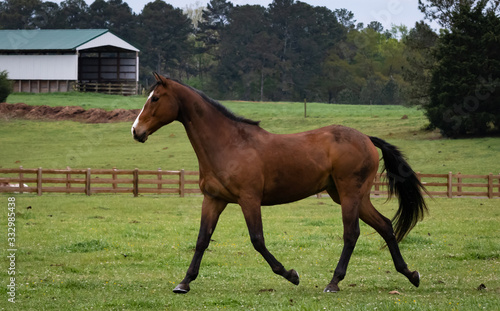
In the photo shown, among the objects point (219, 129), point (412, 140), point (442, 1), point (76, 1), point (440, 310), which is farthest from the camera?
point (76, 1)

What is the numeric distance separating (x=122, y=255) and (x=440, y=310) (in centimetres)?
597

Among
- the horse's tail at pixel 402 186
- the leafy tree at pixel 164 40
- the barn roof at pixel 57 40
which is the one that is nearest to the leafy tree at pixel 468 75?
the horse's tail at pixel 402 186

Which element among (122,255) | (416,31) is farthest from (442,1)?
(122,255)

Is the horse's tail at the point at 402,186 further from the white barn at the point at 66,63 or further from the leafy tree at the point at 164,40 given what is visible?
the leafy tree at the point at 164,40

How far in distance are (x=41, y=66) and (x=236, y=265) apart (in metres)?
57.4

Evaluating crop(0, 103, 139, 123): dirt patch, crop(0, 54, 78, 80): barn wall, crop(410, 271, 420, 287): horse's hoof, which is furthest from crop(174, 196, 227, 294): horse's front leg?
crop(0, 54, 78, 80): barn wall

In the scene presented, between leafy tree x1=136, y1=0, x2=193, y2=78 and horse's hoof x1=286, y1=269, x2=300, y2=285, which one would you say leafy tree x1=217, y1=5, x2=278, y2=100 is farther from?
horse's hoof x1=286, y1=269, x2=300, y2=285

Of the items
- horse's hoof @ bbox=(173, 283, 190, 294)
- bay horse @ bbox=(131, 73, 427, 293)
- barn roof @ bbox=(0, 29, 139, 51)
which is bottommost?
horse's hoof @ bbox=(173, 283, 190, 294)

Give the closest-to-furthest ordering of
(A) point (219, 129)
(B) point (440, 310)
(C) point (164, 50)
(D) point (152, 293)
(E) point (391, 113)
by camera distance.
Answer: (B) point (440, 310)
(D) point (152, 293)
(A) point (219, 129)
(E) point (391, 113)
(C) point (164, 50)

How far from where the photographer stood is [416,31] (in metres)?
48.6

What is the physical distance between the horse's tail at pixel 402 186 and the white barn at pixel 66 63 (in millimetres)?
56949

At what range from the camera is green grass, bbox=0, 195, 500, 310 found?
7.07 meters

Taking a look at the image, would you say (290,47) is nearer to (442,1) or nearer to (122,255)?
(442,1)

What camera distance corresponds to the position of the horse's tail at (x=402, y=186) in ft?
30.3
